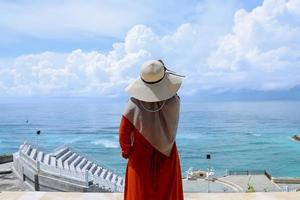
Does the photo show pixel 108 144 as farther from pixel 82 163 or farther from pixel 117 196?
pixel 117 196

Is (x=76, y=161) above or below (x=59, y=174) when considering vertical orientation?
below

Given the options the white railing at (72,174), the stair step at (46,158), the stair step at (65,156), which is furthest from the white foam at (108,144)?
the white railing at (72,174)

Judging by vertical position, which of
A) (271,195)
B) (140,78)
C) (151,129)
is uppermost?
(140,78)

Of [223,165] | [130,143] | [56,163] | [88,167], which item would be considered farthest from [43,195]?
[223,165]

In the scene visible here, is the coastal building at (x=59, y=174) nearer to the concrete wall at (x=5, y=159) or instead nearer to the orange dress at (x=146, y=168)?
the concrete wall at (x=5, y=159)

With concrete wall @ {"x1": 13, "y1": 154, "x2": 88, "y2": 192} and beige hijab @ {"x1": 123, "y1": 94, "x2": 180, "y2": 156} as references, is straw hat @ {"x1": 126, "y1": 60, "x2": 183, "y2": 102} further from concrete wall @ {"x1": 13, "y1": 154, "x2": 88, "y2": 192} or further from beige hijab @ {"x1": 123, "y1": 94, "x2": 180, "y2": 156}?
concrete wall @ {"x1": 13, "y1": 154, "x2": 88, "y2": 192}

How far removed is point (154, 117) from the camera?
2.85 meters

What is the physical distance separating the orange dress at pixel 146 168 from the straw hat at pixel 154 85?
23 centimetres

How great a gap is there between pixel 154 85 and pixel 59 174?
1220 centimetres

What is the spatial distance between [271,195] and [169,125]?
8.19 feet

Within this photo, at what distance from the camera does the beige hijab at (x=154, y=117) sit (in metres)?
2.84

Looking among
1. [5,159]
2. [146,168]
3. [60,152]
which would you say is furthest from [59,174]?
[146,168]

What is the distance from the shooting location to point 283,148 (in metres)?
55.7

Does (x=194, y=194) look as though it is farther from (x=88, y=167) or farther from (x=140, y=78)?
(x=88, y=167)
